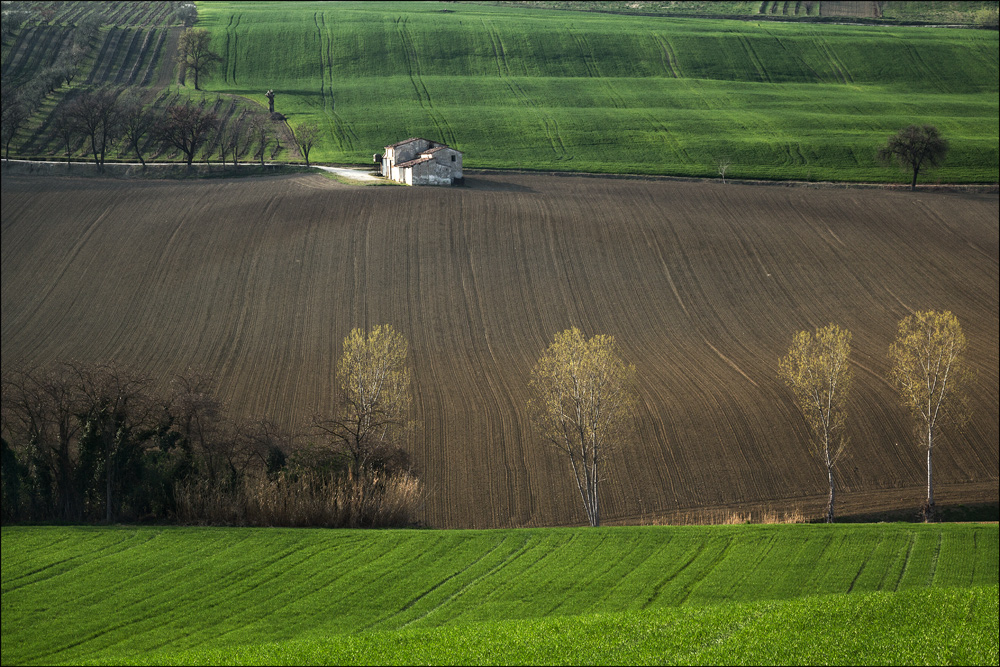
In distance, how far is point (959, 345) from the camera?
39750 mm

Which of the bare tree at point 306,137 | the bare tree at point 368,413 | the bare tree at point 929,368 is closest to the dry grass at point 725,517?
the bare tree at point 929,368

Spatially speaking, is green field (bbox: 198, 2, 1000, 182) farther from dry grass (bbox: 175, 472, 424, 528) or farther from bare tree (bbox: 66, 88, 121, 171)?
dry grass (bbox: 175, 472, 424, 528)

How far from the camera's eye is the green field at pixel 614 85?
90.9m

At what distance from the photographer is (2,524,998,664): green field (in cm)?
2072

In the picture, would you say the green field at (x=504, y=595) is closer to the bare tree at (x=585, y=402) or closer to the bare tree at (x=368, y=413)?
the bare tree at (x=368, y=413)

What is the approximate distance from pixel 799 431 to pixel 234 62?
98.9m

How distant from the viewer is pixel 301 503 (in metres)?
31.4

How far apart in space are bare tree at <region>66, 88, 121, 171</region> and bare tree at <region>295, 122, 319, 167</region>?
18.8 meters

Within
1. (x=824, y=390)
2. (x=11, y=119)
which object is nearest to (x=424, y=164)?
(x=824, y=390)

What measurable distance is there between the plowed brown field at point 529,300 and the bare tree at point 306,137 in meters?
10.0

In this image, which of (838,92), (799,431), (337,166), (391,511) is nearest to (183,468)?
(391,511)

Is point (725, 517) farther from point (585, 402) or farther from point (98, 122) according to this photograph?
point (98, 122)

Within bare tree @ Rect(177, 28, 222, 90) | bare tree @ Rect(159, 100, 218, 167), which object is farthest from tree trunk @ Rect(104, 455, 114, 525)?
bare tree @ Rect(177, 28, 222, 90)

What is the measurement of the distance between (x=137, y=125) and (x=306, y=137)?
1752cm
